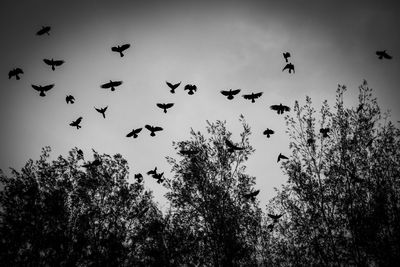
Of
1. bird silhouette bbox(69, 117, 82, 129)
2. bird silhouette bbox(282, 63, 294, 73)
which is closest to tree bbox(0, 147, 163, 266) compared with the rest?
bird silhouette bbox(69, 117, 82, 129)

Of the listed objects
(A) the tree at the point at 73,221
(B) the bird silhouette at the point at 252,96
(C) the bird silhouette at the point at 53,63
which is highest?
(C) the bird silhouette at the point at 53,63

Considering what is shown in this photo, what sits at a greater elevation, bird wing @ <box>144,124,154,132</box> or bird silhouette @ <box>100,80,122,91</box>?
bird silhouette @ <box>100,80,122,91</box>

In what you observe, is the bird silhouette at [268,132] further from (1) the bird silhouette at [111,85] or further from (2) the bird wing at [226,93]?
(1) the bird silhouette at [111,85]

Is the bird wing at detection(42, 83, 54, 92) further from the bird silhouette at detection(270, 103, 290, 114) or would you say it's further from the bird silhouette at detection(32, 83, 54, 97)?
the bird silhouette at detection(270, 103, 290, 114)

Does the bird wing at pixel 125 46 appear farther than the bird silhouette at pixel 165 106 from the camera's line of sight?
No

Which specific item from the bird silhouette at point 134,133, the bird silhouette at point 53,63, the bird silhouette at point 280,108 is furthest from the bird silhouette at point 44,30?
the bird silhouette at point 280,108

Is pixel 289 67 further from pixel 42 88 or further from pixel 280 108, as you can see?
pixel 42 88

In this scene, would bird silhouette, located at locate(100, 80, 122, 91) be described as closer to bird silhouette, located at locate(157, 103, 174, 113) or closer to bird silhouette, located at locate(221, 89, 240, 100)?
bird silhouette, located at locate(157, 103, 174, 113)

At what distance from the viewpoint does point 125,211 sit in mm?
21547

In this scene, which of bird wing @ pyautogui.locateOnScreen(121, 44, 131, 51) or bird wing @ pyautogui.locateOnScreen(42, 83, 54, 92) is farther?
bird wing @ pyautogui.locateOnScreen(121, 44, 131, 51)

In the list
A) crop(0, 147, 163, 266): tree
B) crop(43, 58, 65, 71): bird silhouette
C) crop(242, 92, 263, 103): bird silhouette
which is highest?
crop(43, 58, 65, 71): bird silhouette

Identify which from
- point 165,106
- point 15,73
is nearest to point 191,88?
point 165,106

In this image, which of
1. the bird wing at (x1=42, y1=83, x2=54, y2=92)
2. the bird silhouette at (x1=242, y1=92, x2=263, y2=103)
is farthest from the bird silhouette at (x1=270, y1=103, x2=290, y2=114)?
the bird wing at (x1=42, y1=83, x2=54, y2=92)

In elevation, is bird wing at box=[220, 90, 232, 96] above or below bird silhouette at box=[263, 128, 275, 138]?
above
